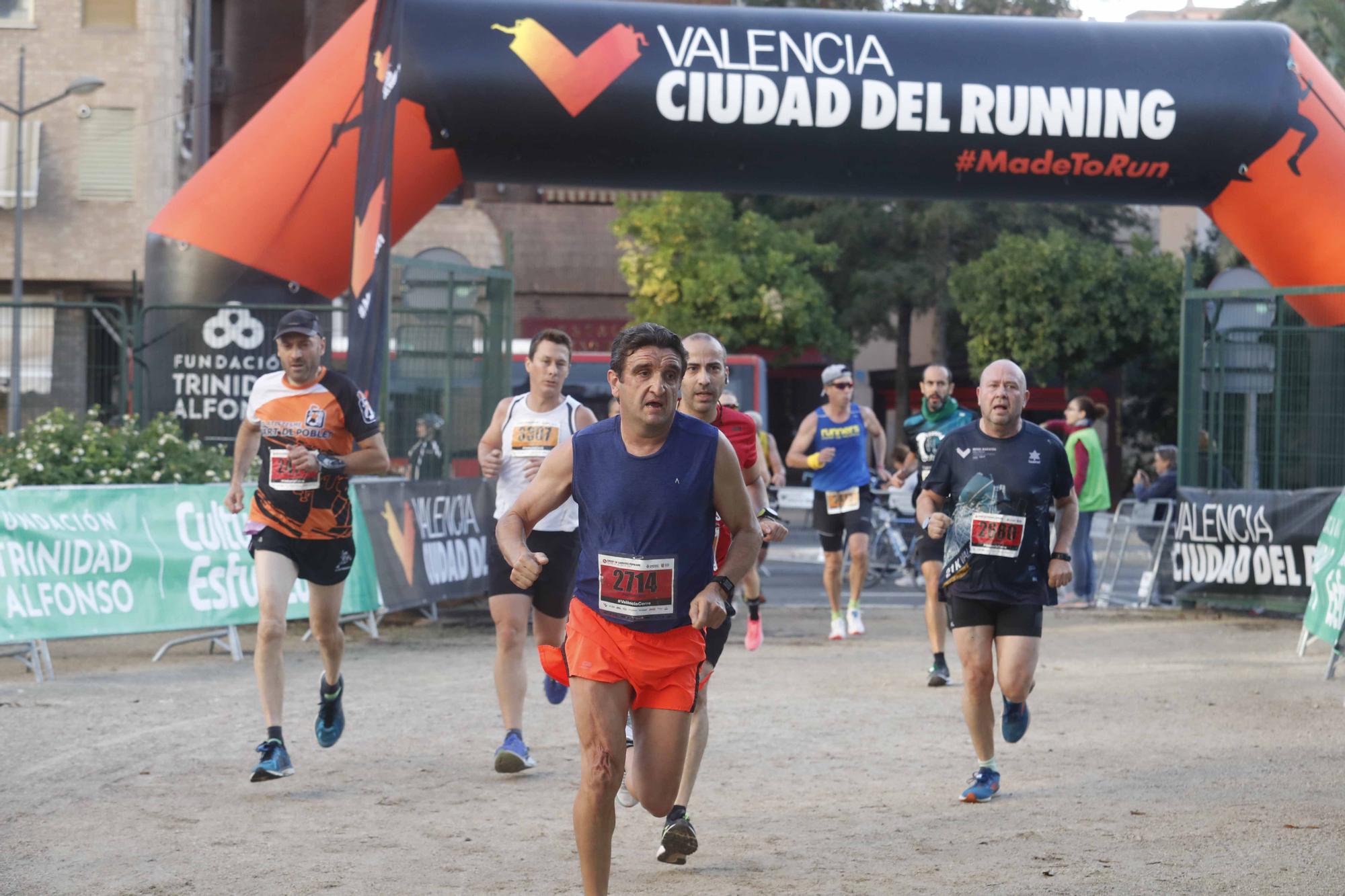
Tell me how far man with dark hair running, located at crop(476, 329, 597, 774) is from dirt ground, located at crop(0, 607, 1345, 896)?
14.8 inches

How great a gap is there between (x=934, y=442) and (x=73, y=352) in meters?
10.7

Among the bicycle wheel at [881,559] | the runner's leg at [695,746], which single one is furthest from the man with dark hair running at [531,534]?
the bicycle wheel at [881,559]

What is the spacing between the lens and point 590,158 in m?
13.1

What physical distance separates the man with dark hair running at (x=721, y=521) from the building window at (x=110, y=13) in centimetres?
3183

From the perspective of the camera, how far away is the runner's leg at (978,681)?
7082mm

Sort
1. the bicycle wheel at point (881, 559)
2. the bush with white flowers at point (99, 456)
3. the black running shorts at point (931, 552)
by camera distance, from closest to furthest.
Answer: the black running shorts at point (931, 552) → the bush with white flowers at point (99, 456) → the bicycle wheel at point (881, 559)

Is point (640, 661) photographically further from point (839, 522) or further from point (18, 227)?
point (18, 227)

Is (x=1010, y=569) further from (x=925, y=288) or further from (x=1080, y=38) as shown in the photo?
(x=925, y=288)

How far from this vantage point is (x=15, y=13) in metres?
35.4

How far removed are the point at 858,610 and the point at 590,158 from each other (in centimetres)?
417

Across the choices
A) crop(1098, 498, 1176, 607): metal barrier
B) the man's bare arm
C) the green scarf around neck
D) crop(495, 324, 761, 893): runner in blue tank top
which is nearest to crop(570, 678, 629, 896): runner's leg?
crop(495, 324, 761, 893): runner in blue tank top

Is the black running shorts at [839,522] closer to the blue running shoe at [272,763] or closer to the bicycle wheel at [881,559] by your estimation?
the bicycle wheel at [881,559]

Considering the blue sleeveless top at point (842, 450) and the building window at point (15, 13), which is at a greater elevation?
the building window at point (15, 13)

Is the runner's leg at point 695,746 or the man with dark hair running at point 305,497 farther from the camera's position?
the man with dark hair running at point 305,497
